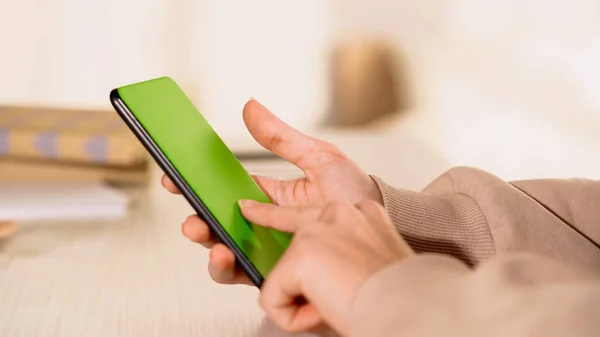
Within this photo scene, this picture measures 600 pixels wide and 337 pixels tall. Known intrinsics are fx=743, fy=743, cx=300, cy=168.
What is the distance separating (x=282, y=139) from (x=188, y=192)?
6.4 inches

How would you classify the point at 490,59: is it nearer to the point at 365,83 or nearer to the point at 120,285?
the point at 365,83

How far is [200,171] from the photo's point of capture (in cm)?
63

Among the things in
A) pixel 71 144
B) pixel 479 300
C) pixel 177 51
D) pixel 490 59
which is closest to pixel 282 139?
pixel 479 300

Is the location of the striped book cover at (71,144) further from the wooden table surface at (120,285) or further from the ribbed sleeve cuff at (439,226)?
the ribbed sleeve cuff at (439,226)

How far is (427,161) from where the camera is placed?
1.29m

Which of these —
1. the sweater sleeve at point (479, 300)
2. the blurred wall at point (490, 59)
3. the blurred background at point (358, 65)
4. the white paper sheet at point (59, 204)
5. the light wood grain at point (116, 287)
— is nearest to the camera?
the sweater sleeve at point (479, 300)

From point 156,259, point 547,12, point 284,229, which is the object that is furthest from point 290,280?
point 547,12

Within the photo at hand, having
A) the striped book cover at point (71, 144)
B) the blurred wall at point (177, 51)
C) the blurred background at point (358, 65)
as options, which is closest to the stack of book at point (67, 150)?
the striped book cover at point (71, 144)

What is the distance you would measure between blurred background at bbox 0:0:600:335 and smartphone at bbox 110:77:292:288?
85cm

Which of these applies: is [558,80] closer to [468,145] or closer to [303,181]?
[468,145]

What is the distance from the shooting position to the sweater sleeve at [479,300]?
391mm

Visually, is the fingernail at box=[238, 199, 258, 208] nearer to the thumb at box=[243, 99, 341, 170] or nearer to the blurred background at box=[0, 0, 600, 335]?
the thumb at box=[243, 99, 341, 170]

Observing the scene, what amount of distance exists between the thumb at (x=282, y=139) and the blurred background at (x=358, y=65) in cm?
76

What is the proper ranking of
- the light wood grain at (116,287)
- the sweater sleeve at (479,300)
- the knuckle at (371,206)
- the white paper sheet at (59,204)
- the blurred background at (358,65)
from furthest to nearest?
1. the blurred background at (358,65)
2. the white paper sheet at (59,204)
3. the light wood grain at (116,287)
4. the knuckle at (371,206)
5. the sweater sleeve at (479,300)
